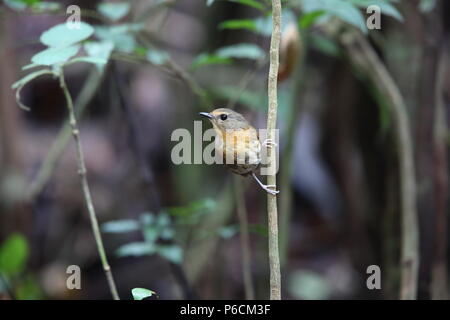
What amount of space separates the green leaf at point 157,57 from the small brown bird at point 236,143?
0.39 meters

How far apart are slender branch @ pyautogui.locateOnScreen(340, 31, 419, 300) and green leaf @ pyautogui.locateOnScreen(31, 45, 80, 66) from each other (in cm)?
156

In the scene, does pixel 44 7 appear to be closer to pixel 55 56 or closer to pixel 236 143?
pixel 55 56

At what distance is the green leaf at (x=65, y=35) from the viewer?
1.90m

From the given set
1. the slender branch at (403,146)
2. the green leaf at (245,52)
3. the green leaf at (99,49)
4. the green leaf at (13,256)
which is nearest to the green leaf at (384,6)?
the green leaf at (245,52)

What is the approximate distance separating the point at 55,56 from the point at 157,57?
2.47 ft

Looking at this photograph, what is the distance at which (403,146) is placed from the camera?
2904 mm

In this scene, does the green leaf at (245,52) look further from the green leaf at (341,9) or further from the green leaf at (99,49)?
the green leaf at (99,49)

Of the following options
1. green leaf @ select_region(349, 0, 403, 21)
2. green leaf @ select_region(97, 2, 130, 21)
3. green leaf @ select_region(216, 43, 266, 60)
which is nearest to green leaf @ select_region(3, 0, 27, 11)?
green leaf @ select_region(97, 2, 130, 21)

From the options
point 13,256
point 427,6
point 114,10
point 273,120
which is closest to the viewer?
point 273,120

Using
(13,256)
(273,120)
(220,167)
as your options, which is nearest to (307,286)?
(220,167)
